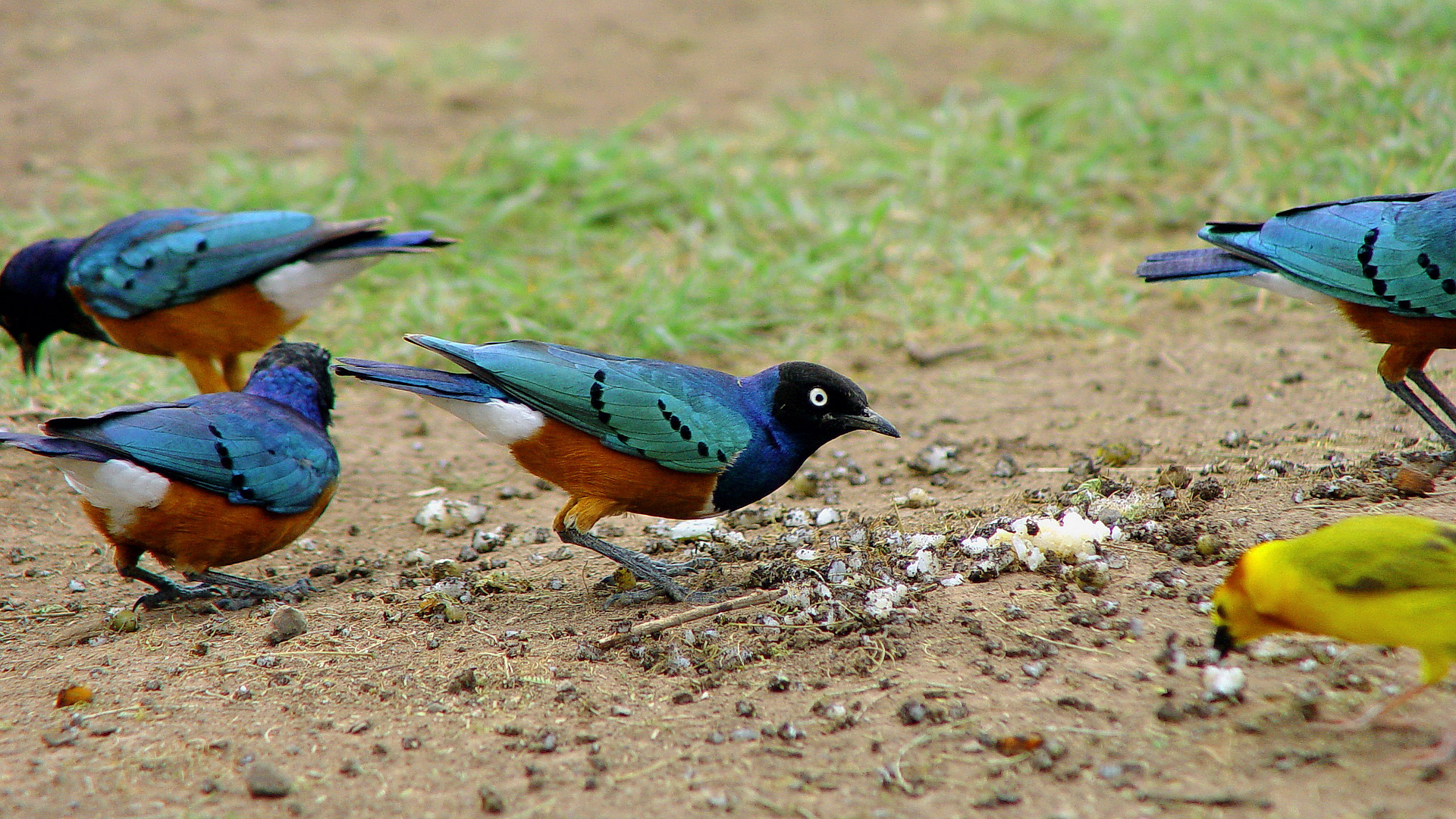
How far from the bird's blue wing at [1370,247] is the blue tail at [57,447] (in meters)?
4.85

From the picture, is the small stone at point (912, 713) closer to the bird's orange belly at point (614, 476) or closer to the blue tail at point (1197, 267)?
the bird's orange belly at point (614, 476)

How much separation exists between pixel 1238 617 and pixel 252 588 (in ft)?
12.2

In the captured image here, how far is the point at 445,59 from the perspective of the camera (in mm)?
11258

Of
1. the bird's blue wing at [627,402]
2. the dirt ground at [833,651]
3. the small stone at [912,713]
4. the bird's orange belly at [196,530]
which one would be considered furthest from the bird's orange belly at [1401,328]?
the bird's orange belly at [196,530]

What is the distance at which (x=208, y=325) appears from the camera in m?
6.04

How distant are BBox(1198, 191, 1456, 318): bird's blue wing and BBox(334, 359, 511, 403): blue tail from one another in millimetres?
3437

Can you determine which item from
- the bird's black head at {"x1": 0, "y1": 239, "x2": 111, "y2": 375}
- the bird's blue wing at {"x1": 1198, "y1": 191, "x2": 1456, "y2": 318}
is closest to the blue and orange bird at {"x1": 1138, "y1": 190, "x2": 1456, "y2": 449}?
the bird's blue wing at {"x1": 1198, "y1": 191, "x2": 1456, "y2": 318}

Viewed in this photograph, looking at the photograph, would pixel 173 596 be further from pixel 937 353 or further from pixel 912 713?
pixel 937 353

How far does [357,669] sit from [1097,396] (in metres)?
4.20

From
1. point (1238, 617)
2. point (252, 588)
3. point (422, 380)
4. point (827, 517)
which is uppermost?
point (1238, 617)

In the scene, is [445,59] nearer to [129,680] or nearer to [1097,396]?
[1097,396]

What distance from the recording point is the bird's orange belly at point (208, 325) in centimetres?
598

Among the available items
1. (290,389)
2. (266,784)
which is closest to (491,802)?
(266,784)

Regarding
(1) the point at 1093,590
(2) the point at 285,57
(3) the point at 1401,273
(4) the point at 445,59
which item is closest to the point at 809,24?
(4) the point at 445,59
